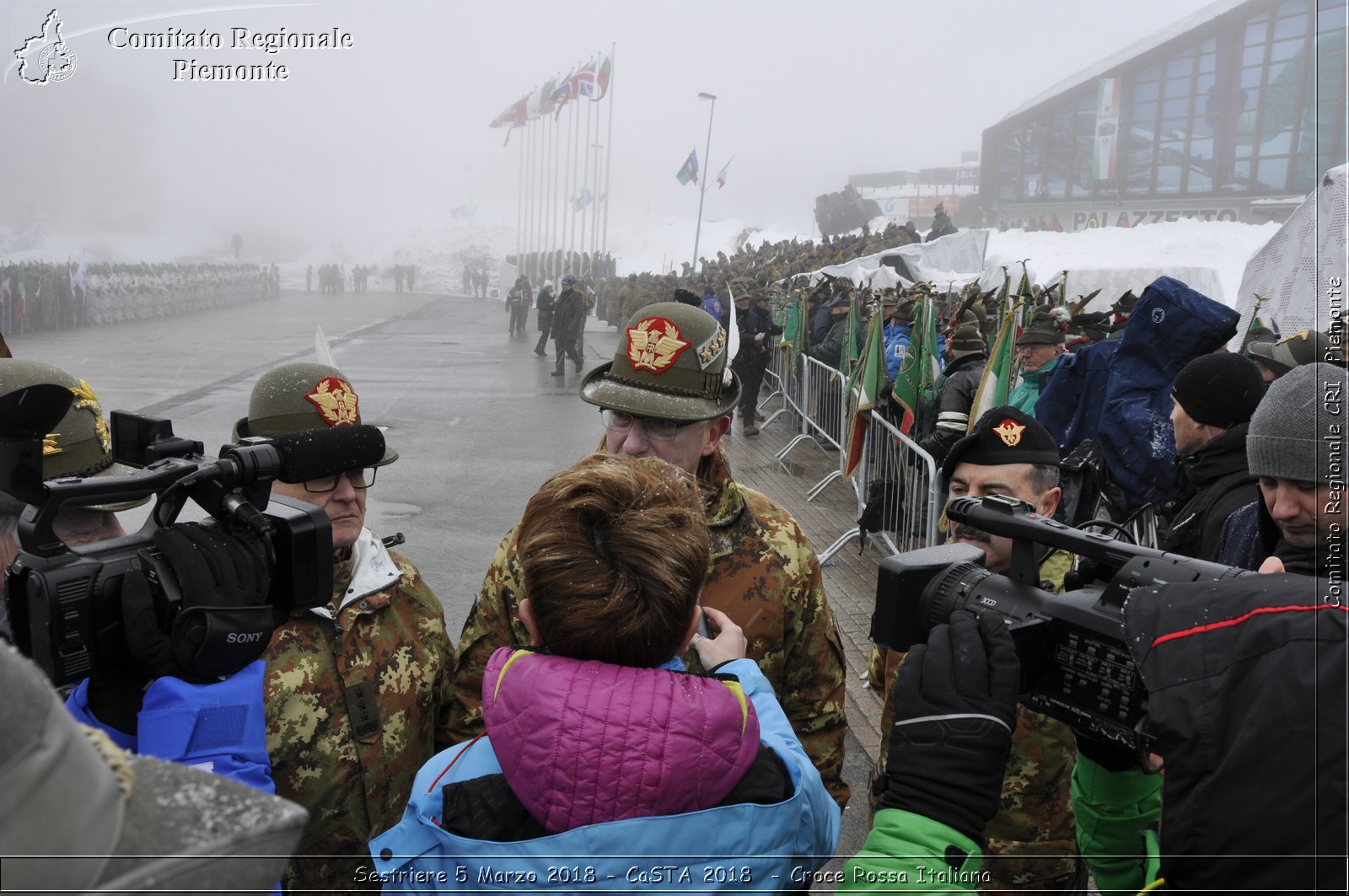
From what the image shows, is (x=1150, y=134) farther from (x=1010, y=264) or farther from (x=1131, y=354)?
(x=1131, y=354)

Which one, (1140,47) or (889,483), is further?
(1140,47)

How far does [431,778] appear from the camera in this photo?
138cm

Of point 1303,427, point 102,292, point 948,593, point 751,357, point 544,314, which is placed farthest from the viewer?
point 102,292

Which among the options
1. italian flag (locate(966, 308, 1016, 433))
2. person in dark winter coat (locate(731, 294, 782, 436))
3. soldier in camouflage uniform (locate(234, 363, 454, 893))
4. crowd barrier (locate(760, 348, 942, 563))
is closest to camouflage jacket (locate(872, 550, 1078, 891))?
soldier in camouflage uniform (locate(234, 363, 454, 893))

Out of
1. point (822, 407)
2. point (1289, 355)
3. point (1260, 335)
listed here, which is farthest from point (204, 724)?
point (822, 407)

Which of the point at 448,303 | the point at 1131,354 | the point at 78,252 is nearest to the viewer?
the point at 1131,354

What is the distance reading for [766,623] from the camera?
2.17 m

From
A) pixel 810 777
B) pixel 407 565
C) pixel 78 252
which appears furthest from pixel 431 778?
pixel 78 252

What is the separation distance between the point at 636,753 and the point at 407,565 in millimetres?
1464

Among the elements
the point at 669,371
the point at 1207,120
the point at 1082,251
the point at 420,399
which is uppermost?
the point at 1207,120

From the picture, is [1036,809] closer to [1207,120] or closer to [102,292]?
[1207,120]

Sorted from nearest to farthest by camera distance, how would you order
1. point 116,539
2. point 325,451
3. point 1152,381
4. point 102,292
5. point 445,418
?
point 116,539
point 325,451
point 1152,381
point 445,418
point 102,292

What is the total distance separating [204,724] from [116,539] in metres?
0.33

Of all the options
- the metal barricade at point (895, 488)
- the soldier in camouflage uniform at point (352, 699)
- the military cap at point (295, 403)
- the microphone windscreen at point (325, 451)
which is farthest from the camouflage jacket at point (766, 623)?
the metal barricade at point (895, 488)
